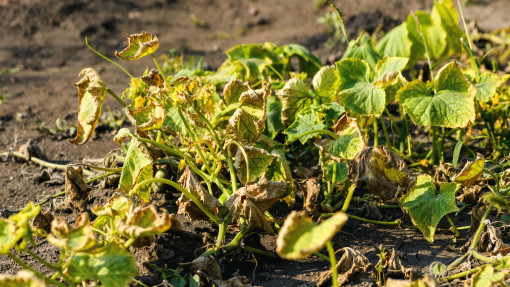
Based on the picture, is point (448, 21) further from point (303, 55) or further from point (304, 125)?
point (304, 125)

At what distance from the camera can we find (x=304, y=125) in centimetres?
213

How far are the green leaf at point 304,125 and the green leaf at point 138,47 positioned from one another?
636 millimetres

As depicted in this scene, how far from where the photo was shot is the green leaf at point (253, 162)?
1.92m

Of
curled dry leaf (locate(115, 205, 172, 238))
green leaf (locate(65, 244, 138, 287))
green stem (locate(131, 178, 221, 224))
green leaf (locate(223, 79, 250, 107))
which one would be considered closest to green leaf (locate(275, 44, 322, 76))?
green leaf (locate(223, 79, 250, 107))

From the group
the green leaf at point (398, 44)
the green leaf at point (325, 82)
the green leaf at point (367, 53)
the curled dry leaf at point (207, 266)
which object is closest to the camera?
the curled dry leaf at point (207, 266)

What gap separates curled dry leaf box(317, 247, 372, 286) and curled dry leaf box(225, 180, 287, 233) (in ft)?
0.89

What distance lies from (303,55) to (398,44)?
68cm

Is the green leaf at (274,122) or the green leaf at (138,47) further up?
the green leaf at (138,47)

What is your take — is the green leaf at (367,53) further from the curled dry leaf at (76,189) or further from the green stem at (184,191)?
the curled dry leaf at (76,189)

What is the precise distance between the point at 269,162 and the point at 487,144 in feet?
4.37

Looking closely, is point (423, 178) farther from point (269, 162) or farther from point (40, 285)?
point (40, 285)

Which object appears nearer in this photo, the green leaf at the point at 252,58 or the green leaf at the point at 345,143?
the green leaf at the point at 345,143

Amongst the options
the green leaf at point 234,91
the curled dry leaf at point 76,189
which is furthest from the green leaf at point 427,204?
the curled dry leaf at point 76,189

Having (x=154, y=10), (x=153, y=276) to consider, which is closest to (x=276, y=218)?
(x=153, y=276)
